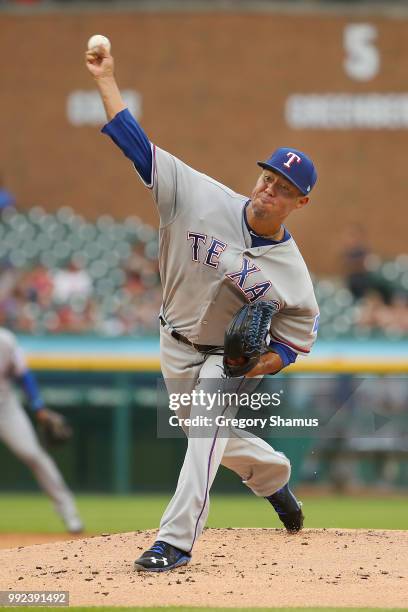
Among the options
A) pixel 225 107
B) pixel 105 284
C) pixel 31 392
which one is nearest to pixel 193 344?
pixel 31 392

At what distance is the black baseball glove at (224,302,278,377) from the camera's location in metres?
4.76

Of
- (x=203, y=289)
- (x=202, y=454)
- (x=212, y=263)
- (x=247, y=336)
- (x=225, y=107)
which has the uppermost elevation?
(x=225, y=107)

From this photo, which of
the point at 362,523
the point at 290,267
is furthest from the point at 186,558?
the point at 362,523

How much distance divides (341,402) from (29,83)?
8.08m

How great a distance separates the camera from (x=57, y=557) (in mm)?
5332

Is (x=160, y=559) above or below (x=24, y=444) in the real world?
above

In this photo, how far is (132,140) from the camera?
474 cm

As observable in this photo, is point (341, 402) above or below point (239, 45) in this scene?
below

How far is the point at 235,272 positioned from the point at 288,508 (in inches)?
56.8

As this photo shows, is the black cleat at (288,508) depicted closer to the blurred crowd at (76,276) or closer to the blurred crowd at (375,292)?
the blurred crowd at (76,276)

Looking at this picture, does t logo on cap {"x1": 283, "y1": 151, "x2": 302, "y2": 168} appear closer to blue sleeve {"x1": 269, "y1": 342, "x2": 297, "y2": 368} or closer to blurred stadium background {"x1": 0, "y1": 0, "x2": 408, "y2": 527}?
blue sleeve {"x1": 269, "y1": 342, "x2": 297, "y2": 368}

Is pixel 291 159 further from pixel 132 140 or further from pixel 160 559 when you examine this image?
pixel 160 559

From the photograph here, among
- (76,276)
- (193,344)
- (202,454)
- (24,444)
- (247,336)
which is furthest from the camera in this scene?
(76,276)

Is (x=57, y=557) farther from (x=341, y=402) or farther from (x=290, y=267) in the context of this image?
(x=341, y=402)
